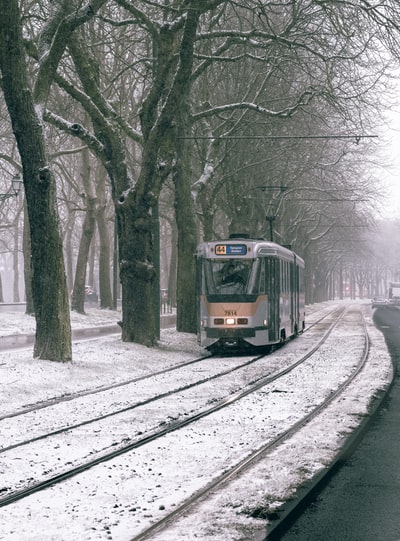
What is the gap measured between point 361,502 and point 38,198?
11.9m

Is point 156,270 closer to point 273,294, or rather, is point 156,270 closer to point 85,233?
point 273,294

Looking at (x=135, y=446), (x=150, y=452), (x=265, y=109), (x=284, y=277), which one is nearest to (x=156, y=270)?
(x=284, y=277)

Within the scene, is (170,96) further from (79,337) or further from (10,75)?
(79,337)

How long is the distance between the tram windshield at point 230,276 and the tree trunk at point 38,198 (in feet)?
20.3

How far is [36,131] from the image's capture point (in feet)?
59.9

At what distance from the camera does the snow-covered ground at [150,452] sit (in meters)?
7.22

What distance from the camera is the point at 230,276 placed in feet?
81.5

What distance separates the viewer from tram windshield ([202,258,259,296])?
2464 cm

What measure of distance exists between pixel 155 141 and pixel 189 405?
30.6 ft

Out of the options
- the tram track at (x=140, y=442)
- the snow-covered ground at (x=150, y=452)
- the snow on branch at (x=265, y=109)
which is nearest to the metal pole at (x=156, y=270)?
the snow on branch at (x=265, y=109)

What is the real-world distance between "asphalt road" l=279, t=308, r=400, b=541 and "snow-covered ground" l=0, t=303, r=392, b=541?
294mm

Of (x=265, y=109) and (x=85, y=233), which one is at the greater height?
(x=265, y=109)

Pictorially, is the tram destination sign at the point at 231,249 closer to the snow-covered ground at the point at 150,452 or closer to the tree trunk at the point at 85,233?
the snow-covered ground at the point at 150,452

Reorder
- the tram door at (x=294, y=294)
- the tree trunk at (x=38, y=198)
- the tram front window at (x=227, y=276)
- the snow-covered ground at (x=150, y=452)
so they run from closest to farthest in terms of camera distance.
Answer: the snow-covered ground at (x=150, y=452)
the tree trunk at (x=38, y=198)
the tram front window at (x=227, y=276)
the tram door at (x=294, y=294)
